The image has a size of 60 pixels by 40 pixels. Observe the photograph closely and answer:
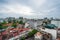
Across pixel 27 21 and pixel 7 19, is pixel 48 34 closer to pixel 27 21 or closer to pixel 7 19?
pixel 27 21

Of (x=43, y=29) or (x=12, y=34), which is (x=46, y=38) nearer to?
(x=43, y=29)

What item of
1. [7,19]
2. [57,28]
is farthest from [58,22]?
[7,19]

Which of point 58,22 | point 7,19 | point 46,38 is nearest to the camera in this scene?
point 46,38

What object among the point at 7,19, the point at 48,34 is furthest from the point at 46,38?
the point at 7,19

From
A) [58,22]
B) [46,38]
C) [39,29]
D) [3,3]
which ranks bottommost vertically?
[46,38]

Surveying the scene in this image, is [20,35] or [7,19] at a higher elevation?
[7,19]

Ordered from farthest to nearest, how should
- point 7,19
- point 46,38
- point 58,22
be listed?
point 7,19 < point 58,22 < point 46,38

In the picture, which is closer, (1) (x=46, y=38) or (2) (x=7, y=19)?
(1) (x=46, y=38)

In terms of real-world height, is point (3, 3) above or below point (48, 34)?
above

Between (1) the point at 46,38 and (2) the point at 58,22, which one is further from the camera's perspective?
(2) the point at 58,22
